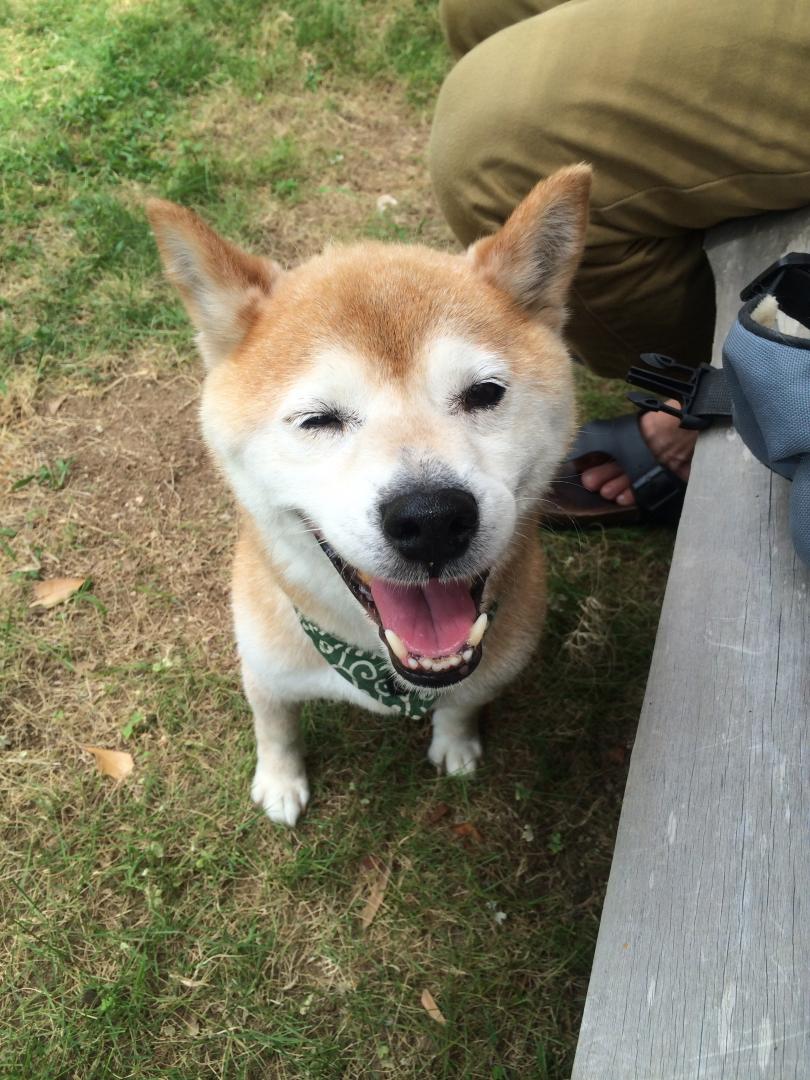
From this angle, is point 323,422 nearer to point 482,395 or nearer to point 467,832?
point 482,395

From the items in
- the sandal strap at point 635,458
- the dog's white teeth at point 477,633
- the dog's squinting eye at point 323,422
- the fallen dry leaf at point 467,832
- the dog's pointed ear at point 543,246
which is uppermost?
the dog's pointed ear at point 543,246

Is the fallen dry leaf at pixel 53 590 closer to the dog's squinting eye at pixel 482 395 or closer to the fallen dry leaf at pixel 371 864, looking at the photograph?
the fallen dry leaf at pixel 371 864

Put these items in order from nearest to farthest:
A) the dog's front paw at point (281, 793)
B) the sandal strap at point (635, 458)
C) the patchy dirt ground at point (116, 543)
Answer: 1. the dog's front paw at point (281, 793)
2. the patchy dirt ground at point (116, 543)
3. the sandal strap at point (635, 458)

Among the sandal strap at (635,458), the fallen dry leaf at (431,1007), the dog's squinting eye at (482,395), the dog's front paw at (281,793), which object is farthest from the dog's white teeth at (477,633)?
the sandal strap at (635,458)

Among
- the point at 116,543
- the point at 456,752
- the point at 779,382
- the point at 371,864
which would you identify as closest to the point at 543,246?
the point at 779,382

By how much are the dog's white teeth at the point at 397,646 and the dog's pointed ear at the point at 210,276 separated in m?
0.70

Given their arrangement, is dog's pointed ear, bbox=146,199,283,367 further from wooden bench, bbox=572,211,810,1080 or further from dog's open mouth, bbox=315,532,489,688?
wooden bench, bbox=572,211,810,1080

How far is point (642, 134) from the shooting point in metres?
1.83

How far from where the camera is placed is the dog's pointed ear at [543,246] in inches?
61.9

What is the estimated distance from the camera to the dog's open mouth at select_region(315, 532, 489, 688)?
147 cm

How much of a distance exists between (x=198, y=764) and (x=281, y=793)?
0.97 ft

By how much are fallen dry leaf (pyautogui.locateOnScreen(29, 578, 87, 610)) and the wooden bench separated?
1978 mm

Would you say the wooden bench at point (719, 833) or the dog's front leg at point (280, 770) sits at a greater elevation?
the wooden bench at point (719, 833)

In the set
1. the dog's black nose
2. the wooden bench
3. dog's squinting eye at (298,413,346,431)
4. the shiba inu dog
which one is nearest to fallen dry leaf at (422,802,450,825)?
the shiba inu dog
